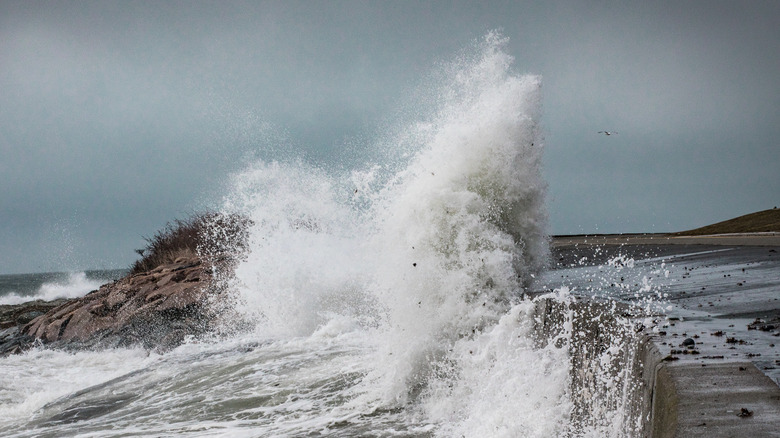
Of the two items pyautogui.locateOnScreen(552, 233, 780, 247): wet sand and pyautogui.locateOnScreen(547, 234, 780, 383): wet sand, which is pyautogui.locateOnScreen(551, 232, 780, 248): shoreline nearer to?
pyautogui.locateOnScreen(552, 233, 780, 247): wet sand

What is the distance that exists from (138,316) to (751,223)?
24220mm

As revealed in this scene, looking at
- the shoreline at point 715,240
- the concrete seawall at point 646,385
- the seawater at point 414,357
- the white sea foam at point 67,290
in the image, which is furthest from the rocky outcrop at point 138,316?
the white sea foam at point 67,290

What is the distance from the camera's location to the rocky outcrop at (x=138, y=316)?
1255cm

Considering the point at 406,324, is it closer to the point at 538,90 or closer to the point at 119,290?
the point at 538,90

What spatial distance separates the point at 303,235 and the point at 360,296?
6.68ft

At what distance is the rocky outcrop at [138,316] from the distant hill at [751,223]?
19.6m

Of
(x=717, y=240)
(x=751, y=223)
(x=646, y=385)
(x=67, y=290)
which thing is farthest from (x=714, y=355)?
(x=67, y=290)

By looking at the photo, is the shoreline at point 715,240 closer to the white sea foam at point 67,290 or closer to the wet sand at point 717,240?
→ the wet sand at point 717,240

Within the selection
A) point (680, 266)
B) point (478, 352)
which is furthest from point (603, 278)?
point (478, 352)

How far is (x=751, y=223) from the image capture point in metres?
26.3

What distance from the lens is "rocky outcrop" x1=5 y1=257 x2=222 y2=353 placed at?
1255 cm

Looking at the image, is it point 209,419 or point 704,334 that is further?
point 209,419

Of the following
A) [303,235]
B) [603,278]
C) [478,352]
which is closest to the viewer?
[478,352]

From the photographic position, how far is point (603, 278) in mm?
8688
